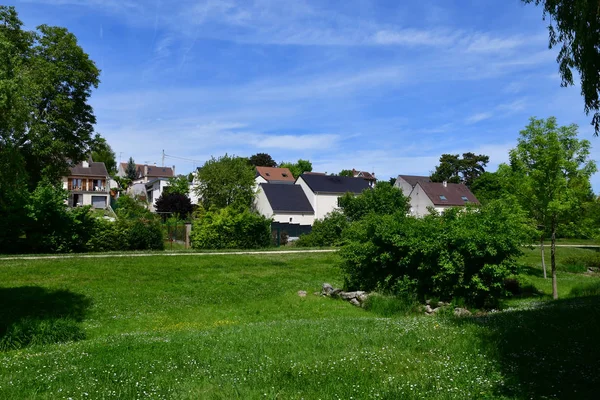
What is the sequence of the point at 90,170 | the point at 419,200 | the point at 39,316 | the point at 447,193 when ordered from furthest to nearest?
1. the point at 90,170
2. the point at 447,193
3. the point at 419,200
4. the point at 39,316

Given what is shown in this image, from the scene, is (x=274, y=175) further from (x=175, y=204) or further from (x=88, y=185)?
(x=88, y=185)

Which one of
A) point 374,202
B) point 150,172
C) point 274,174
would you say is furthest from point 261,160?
point 374,202

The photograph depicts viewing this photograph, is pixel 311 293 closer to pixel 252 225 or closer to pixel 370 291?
pixel 370 291

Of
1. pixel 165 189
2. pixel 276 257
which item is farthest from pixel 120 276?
pixel 165 189

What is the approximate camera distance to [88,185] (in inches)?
2800

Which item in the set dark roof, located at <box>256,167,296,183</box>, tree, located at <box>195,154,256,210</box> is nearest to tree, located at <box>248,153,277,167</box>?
dark roof, located at <box>256,167,296,183</box>

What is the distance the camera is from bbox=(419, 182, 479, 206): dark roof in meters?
62.6

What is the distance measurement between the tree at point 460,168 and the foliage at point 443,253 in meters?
81.8

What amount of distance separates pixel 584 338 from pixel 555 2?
541 centimetres

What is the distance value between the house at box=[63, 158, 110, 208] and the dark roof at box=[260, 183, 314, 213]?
28.0 m

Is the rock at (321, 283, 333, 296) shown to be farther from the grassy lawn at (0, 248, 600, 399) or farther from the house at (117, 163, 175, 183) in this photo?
the house at (117, 163, 175, 183)

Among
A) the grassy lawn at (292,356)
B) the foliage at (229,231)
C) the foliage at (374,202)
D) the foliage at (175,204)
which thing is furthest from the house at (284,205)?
the grassy lawn at (292,356)

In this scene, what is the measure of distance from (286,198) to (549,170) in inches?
1596

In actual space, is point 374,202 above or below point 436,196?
below
